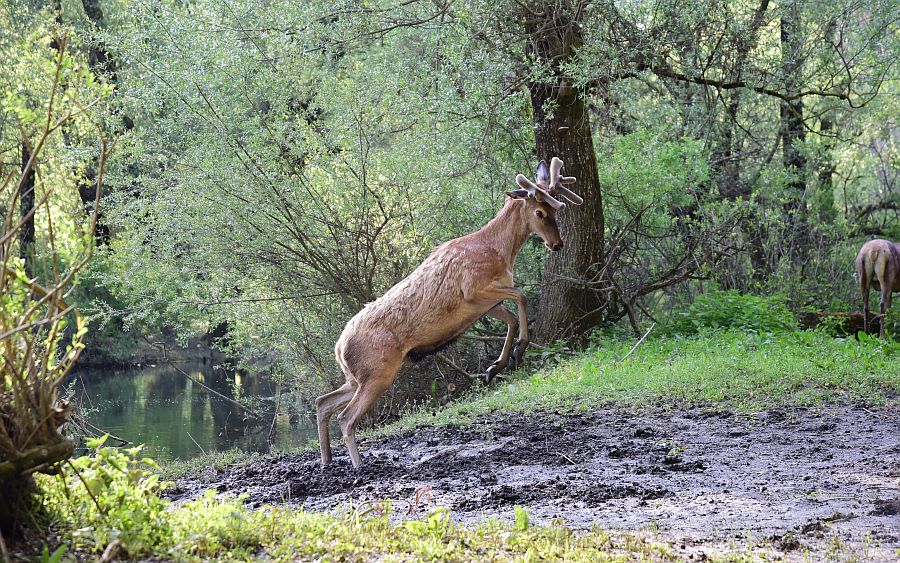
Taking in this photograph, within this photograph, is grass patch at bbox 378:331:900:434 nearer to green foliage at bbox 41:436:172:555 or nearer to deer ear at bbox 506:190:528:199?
deer ear at bbox 506:190:528:199

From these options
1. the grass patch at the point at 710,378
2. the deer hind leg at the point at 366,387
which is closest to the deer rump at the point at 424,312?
the deer hind leg at the point at 366,387

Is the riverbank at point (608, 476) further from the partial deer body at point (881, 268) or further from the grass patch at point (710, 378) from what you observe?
the partial deer body at point (881, 268)

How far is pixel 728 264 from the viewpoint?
63.0 feet

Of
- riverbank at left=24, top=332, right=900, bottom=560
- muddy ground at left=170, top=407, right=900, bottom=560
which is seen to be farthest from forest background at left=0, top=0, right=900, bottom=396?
muddy ground at left=170, top=407, right=900, bottom=560

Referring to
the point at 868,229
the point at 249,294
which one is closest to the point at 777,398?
the point at 249,294

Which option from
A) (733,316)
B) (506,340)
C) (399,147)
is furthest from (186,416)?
(506,340)

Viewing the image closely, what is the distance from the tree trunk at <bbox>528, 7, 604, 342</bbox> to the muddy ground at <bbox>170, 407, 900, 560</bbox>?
6.14 m

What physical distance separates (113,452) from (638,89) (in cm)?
1773

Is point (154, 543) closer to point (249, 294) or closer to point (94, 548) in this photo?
point (94, 548)

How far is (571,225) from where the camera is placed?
16.1 metres

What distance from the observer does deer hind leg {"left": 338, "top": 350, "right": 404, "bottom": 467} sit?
852 centimetres

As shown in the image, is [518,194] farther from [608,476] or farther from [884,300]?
[884,300]

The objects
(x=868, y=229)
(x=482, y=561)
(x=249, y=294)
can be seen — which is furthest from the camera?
(x=868, y=229)

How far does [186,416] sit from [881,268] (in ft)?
46.4
